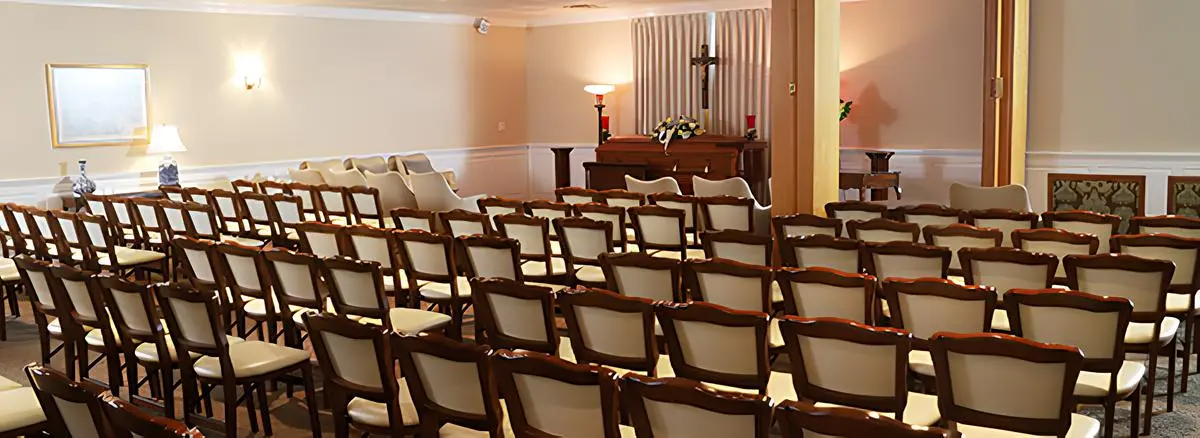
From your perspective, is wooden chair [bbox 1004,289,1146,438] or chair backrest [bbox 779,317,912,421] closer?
chair backrest [bbox 779,317,912,421]

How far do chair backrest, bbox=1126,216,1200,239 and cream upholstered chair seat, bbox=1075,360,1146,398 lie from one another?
2.07 meters

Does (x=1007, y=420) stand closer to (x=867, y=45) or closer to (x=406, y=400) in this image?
(x=406, y=400)

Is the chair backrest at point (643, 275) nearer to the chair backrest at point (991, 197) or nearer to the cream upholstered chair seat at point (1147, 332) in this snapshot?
the cream upholstered chair seat at point (1147, 332)

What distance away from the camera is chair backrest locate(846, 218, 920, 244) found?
5.80m

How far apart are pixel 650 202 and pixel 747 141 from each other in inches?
206

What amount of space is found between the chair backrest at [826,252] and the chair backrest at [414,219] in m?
2.42

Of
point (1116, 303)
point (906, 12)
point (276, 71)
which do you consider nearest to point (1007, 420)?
point (1116, 303)

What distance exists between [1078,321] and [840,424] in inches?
67.9

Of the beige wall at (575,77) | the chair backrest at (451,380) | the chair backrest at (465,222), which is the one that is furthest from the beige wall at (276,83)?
the chair backrest at (451,380)

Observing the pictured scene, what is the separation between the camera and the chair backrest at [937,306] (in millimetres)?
3969

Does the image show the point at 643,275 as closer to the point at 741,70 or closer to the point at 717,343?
the point at 717,343

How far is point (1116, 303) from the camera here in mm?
3725

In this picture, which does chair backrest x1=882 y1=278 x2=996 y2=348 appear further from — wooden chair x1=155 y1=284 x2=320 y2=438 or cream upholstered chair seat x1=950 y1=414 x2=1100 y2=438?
wooden chair x1=155 y1=284 x2=320 y2=438

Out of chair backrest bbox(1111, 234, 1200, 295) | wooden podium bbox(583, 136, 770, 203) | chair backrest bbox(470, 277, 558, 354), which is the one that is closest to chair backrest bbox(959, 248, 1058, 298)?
chair backrest bbox(1111, 234, 1200, 295)
